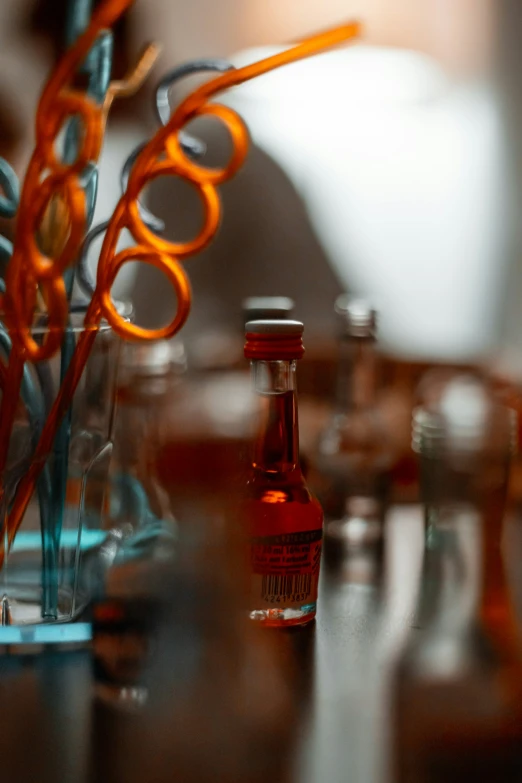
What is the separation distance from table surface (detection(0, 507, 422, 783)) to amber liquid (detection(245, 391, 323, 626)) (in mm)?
21

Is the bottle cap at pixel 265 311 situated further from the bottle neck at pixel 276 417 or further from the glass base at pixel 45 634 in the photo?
the glass base at pixel 45 634

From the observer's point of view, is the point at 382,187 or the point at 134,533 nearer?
the point at 134,533

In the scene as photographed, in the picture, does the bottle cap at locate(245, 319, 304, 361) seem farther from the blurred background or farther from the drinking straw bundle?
the blurred background

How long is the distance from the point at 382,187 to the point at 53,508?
0.92 meters

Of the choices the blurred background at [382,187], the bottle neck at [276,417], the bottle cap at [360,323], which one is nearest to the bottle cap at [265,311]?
the bottle cap at [360,323]

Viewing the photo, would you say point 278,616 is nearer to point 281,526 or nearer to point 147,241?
point 281,526

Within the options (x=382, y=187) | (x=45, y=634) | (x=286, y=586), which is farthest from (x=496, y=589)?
(x=382, y=187)

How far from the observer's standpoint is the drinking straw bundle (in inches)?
17.3

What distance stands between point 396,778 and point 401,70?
3.61ft

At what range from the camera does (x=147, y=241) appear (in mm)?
484

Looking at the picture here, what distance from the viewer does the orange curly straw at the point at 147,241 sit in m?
0.47

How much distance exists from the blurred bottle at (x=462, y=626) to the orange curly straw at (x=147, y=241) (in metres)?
0.21

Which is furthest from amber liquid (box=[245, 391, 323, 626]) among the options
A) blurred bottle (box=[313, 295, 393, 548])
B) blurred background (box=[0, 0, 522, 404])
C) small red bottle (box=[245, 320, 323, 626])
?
blurred background (box=[0, 0, 522, 404])

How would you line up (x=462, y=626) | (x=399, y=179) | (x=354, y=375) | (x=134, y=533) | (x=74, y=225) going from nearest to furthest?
(x=74, y=225) < (x=462, y=626) < (x=134, y=533) < (x=354, y=375) < (x=399, y=179)
